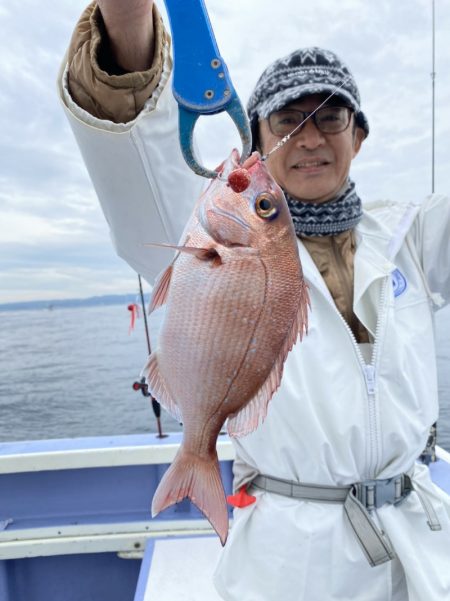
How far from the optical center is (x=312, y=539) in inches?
63.7

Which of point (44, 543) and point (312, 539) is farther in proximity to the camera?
point (44, 543)

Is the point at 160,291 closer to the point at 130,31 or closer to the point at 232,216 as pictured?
the point at 232,216

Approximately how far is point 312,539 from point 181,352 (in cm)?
87

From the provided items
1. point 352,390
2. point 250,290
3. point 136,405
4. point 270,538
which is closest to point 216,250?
point 250,290

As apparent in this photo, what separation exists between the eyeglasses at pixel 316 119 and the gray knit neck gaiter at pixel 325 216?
262 millimetres

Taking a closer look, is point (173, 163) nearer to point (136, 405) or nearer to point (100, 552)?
point (100, 552)

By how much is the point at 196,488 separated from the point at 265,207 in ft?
2.23

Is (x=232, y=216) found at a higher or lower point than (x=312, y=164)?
lower

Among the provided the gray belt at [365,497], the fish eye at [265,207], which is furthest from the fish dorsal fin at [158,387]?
the gray belt at [365,497]

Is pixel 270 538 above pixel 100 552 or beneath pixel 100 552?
above

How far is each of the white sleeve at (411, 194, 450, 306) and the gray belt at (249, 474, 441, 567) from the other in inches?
29.4

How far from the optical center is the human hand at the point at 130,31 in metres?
1.33

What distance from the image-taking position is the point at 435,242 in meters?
2.00

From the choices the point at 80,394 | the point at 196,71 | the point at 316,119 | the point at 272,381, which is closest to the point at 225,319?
the point at 272,381
